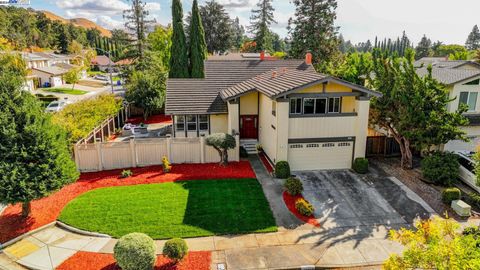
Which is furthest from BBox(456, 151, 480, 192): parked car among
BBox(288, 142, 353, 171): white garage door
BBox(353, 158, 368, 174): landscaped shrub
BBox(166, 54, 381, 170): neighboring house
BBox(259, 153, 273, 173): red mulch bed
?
BBox(259, 153, 273, 173): red mulch bed

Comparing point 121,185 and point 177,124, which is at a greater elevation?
point 177,124

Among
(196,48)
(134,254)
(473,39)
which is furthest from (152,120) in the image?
(473,39)

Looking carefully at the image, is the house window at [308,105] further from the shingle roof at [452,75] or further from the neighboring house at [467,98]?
the shingle roof at [452,75]

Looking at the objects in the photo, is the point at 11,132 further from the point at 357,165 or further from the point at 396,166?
the point at 396,166

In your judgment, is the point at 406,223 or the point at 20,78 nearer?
the point at 20,78

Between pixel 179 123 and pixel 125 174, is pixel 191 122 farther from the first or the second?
pixel 125 174

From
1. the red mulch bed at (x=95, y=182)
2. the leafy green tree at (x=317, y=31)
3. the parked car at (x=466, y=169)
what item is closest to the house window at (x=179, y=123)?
the red mulch bed at (x=95, y=182)

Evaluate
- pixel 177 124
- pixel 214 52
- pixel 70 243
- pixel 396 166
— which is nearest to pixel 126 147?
pixel 177 124
